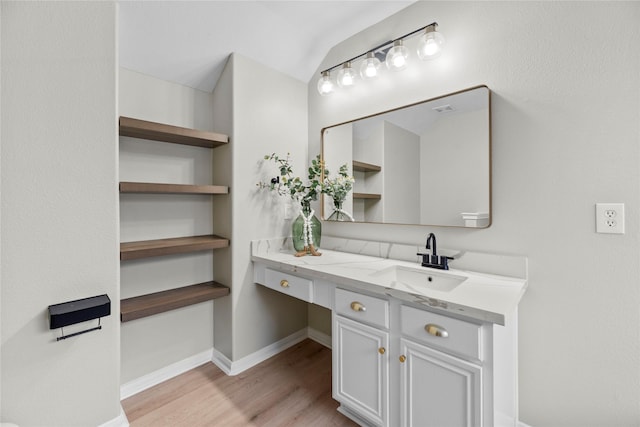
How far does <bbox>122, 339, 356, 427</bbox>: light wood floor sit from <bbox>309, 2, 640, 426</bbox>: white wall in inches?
44.0

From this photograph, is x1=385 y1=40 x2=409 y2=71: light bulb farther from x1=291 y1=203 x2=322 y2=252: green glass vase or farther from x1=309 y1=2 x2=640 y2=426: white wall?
x1=291 y1=203 x2=322 y2=252: green glass vase

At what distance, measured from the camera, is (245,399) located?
177 cm

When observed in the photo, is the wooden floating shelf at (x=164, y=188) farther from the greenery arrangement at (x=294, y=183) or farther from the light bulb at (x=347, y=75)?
the light bulb at (x=347, y=75)

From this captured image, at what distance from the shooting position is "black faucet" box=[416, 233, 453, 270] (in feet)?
5.22

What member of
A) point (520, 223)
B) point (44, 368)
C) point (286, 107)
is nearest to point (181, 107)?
point (286, 107)

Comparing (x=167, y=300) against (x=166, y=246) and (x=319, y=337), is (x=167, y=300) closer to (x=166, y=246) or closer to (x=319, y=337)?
(x=166, y=246)

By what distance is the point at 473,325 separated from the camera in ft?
3.49

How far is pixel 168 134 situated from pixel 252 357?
5.42ft

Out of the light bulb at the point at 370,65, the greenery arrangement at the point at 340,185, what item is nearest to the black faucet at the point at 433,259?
the greenery arrangement at the point at 340,185

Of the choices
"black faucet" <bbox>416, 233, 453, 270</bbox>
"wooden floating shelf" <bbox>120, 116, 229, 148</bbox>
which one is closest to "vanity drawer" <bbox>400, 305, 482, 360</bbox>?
"black faucet" <bbox>416, 233, 453, 270</bbox>

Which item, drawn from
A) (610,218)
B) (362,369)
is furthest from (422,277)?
(610,218)

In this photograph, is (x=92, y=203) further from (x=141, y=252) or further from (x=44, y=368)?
(x=44, y=368)

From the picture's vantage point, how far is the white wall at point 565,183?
118 centimetres

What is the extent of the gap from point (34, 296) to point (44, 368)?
1.05ft
